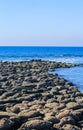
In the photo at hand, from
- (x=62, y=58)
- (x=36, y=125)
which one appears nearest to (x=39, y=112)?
(x=36, y=125)

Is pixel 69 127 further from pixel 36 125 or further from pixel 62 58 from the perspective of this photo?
pixel 62 58

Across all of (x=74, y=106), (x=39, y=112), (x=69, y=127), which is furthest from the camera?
(x=74, y=106)

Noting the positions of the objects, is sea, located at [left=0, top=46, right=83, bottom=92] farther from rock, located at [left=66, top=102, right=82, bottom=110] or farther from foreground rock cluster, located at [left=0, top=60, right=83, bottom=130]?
rock, located at [left=66, top=102, right=82, bottom=110]

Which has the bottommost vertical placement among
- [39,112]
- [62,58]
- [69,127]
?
[62,58]

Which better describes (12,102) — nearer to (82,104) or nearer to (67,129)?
(82,104)

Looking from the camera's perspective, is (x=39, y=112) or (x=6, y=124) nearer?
(x=6, y=124)

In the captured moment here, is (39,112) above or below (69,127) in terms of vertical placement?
above

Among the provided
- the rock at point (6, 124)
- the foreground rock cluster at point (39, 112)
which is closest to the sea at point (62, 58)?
the foreground rock cluster at point (39, 112)

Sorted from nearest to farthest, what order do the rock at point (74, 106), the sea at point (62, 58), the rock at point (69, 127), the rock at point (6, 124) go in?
the rock at point (6, 124)
the rock at point (69, 127)
the rock at point (74, 106)
the sea at point (62, 58)

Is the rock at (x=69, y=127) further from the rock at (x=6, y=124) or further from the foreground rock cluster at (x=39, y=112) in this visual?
the rock at (x=6, y=124)

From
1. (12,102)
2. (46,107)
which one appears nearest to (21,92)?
(12,102)

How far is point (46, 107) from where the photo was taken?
14.3 m

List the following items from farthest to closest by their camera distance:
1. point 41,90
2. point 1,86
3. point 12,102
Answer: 1. point 1,86
2. point 41,90
3. point 12,102

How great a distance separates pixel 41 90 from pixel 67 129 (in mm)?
8456
